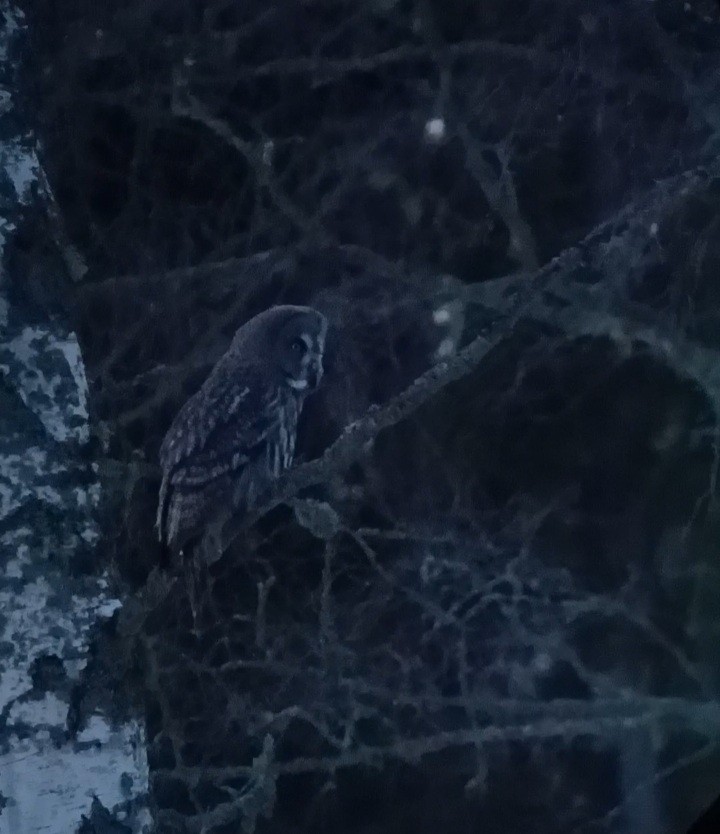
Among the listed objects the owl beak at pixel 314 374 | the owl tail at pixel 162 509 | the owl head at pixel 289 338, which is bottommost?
the owl tail at pixel 162 509

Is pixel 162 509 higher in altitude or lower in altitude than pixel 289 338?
lower

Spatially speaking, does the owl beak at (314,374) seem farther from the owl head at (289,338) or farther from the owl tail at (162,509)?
the owl tail at (162,509)

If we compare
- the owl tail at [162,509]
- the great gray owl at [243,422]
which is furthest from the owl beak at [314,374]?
the owl tail at [162,509]

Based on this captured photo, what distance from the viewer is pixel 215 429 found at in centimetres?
110

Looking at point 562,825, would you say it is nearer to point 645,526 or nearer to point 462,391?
point 645,526

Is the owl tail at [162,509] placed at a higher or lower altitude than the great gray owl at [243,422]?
lower

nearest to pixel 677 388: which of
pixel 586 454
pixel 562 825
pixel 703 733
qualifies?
pixel 586 454

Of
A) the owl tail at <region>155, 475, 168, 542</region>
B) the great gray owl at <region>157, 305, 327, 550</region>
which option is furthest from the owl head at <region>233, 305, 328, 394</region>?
the owl tail at <region>155, 475, 168, 542</region>

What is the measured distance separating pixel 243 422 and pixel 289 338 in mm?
100

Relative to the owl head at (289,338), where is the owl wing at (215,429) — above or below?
below

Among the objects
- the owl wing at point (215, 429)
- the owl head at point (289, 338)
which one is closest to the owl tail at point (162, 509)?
the owl wing at point (215, 429)

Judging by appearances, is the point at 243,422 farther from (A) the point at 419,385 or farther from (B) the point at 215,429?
(A) the point at 419,385

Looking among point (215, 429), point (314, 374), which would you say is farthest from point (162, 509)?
point (314, 374)

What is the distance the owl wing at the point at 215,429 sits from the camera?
110cm
